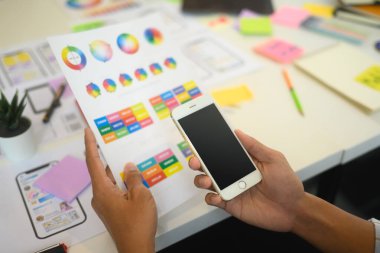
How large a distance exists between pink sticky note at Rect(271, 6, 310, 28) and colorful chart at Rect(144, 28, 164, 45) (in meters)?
0.55

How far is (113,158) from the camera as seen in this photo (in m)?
0.62

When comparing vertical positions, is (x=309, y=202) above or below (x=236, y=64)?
below

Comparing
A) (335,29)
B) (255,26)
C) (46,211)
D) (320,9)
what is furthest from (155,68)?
(320,9)

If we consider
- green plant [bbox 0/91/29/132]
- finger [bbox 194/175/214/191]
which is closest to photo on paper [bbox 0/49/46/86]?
Result: green plant [bbox 0/91/29/132]

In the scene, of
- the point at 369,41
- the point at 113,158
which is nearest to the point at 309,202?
the point at 113,158

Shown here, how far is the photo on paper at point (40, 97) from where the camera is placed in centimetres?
82

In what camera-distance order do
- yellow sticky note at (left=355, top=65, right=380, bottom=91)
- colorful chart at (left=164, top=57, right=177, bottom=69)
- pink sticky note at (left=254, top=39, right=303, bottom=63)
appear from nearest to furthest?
1. colorful chart at (left=164, top=57, right=177, bottom=69)
2. yellow sticky note at (left=355, top=65, right=380, bottom=91)
3. pink sticky note at (left=254, top=39, right=303, bottom=63)

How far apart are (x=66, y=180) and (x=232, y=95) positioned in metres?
0.43

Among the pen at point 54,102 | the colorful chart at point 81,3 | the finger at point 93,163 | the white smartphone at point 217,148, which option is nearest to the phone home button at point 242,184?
the white smartphone at point 217,148

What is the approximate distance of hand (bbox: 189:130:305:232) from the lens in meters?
0.63

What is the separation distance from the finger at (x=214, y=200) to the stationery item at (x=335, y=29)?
706 millimetres

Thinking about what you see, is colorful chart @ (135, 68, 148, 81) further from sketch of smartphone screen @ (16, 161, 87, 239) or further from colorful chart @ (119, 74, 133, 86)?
sketch of smartphone screen @ (16, 161, 87, 239)

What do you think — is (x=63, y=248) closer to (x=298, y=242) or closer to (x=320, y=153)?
(x=320, y=153)

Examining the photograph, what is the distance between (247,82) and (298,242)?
1.49 feet
